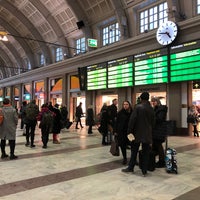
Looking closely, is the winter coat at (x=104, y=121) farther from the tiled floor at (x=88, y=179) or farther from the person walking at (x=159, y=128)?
the person walking at (x=159, y=128)

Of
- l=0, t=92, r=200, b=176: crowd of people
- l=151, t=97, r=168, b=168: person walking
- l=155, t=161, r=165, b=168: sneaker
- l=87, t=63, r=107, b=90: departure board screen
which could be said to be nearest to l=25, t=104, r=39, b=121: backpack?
l=0, t=92, r=200, b=176: crowd of people

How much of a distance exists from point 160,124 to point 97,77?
11565 mm

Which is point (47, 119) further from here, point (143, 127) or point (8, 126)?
point (143, 127)

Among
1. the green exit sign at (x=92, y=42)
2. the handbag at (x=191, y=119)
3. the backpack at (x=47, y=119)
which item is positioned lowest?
the handbag at (x=191, y=119)

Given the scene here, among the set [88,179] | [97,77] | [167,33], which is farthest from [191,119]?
[88,179]

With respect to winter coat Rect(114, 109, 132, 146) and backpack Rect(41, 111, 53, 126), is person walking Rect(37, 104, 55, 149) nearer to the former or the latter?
backpack Rect(41, 111, 53, 126)

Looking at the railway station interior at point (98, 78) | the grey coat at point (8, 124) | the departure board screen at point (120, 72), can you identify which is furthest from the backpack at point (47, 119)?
the departure board screen at point (120, 72)

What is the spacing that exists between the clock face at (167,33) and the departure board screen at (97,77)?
15.9 ft

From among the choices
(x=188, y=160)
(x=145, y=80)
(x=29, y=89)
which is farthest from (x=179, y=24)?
(x=29, y=89)

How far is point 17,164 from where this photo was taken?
639cm

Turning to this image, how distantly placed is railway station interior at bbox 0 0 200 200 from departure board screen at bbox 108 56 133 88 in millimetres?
61

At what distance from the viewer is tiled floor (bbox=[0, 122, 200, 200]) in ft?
13.8

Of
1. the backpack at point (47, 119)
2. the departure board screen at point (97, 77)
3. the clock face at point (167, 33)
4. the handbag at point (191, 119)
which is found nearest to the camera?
the backpack at point (47, 119)

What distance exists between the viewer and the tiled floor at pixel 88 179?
421 centimetres
